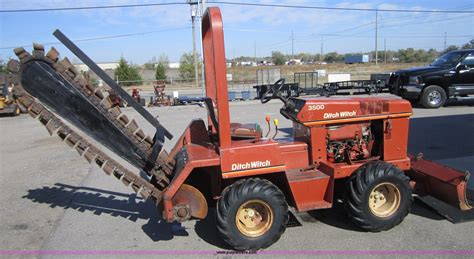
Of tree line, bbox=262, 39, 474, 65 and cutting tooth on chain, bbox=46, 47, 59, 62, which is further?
tree line, bbox=262, 39, 474, 65

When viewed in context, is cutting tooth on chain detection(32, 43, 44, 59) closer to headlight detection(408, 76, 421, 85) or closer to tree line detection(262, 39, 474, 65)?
headlight detection(408, 76, 421, 85)

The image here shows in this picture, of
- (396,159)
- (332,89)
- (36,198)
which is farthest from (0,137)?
(332,89)

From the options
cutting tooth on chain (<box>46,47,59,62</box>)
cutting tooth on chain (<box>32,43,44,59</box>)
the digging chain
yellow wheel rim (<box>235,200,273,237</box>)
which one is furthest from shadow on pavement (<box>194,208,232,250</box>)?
cutting tooth on chain (<box>32,43,44,59</box>)

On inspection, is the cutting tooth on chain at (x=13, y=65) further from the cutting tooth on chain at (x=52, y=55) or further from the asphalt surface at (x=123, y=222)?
the asphalt surface at (x=123, y=222)

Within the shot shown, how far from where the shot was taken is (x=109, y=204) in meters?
5.89

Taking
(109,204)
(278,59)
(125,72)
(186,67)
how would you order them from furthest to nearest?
(278,59)
(186,67)
(125,72)
(109,204)

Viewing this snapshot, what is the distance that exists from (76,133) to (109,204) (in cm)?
200

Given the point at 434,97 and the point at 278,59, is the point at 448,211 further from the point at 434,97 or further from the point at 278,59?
the point at 278,59

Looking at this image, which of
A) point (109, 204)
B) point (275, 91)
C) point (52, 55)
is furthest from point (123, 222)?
point (275, 91)

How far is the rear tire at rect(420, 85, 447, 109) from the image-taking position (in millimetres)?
14820

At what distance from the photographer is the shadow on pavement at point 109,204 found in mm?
4832

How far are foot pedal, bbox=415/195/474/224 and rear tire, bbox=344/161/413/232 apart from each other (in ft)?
2.06

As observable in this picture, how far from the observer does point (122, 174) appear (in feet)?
14.2

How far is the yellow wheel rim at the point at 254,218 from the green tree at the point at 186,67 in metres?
44.6
